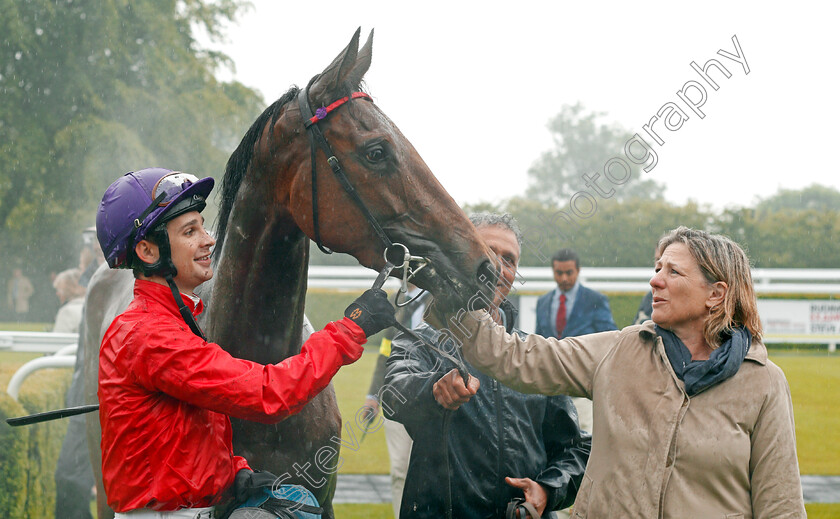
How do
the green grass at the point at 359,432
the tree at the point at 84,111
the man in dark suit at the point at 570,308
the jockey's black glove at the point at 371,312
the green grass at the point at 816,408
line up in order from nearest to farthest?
1. the jockey's black glove at the point at 371,312
2. the man in dark suit at the point at 570,308
3. the green grass at the point at 359,432
4. the green grass at the point at 816,408
5. the tree at the point at 84,111

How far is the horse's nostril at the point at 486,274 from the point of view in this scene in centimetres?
185

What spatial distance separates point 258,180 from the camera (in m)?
2.08

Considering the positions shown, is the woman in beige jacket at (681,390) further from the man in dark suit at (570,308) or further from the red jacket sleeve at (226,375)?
the man in dark suit at (570,308)

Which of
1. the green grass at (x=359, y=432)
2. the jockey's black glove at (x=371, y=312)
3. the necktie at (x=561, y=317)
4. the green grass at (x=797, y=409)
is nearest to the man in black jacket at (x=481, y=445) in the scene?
the jockey's black glove at (x=371, y=312)

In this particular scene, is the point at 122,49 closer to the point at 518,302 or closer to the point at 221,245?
the point at 518,302

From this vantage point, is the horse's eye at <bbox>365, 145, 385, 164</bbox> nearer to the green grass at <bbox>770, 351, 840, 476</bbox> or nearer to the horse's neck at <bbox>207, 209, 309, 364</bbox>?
the horse's neck at <bbox>207, 209, 309, 364</bbox>

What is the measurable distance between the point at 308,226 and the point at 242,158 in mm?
335

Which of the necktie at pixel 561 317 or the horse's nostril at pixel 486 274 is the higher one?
the horse's nostril at pixel 486 274

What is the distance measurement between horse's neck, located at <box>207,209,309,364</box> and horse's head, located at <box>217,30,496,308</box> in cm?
8

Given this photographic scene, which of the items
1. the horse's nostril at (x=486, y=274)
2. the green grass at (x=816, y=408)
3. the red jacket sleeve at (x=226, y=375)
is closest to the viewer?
the red jacket sleeve at (x=226, y=375)

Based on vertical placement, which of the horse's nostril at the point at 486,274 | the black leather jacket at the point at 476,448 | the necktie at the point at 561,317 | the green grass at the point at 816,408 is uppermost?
the horse's nostril at the point at 486,274

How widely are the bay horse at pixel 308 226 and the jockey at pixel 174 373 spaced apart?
25cm

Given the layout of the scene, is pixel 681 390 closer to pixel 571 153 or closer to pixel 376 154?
pixel 376 154

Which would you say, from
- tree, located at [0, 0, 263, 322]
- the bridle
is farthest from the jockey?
tree, located at [0, 0, 263, 322]
